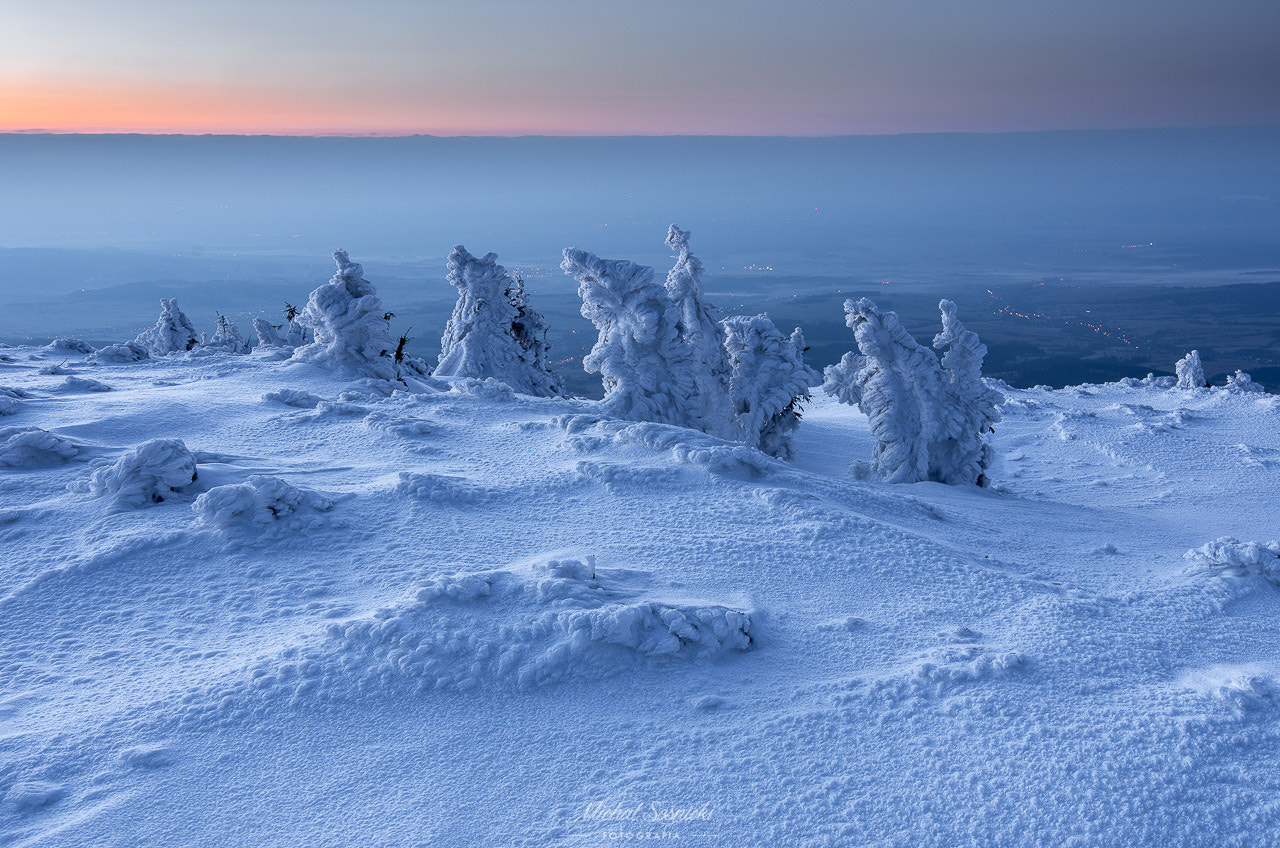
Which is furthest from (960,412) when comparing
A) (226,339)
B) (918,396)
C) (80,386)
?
(226,339)

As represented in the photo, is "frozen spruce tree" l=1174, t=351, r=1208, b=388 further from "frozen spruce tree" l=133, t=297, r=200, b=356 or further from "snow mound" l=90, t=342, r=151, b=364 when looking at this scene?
"frozen spruce tree" l=133, t=297, r=200, b=356

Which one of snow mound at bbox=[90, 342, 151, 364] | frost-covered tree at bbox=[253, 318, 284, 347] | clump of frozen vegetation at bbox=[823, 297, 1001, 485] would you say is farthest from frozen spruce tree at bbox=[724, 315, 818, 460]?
frost-covered tree at bbox=[253, 318, 284, 347]

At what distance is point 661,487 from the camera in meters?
9.40

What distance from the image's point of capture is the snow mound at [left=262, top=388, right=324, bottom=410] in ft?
46.6

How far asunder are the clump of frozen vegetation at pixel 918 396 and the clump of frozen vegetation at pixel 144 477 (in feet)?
42.3

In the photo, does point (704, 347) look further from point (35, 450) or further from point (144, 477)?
point (35, 450)

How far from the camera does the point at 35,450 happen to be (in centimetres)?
947

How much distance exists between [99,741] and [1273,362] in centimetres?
15266

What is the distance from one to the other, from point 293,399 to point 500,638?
1053 cm

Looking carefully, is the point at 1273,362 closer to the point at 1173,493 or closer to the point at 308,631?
the point at 1173,493

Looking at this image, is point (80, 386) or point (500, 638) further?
point (80, 386)

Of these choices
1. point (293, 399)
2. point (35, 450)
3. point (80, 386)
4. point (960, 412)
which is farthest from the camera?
point (960, 412)

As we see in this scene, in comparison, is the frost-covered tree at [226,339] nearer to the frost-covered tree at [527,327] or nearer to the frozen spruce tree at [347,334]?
the frost-covered tree at [527,327]

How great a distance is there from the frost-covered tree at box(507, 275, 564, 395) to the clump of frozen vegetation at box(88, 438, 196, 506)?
21.6 m
